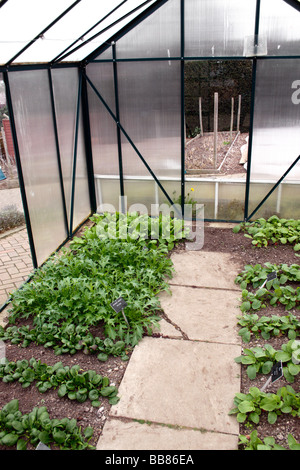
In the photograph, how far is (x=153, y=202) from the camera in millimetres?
6633

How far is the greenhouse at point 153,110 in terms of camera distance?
4.94 metres

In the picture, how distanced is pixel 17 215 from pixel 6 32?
402 cm

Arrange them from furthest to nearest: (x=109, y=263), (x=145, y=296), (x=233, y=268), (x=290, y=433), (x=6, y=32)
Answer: (x=233, y=268), (x=109, y=263), (x=145, y=296), (x=6, y=32), (x=290, y=433)

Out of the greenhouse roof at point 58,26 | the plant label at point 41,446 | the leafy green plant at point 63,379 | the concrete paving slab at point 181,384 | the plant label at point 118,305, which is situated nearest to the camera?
the plant label at point 41,446

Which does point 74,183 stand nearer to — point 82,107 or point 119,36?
point 82,107

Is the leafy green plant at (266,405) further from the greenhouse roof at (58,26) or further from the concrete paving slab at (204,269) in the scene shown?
the greenhouse roof at (58,26)

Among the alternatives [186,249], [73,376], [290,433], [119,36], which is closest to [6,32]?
[119,36]

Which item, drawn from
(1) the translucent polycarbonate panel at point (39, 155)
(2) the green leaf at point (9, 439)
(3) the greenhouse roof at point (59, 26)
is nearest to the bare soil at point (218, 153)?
(3) the greenhouse roof at point (59, 26)

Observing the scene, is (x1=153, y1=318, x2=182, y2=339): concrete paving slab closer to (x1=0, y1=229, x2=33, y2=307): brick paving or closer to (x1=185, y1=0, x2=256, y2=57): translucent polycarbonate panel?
(x1=0, y1=229, x2=33, y2=307): brick paving

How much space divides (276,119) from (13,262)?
4.17 meters

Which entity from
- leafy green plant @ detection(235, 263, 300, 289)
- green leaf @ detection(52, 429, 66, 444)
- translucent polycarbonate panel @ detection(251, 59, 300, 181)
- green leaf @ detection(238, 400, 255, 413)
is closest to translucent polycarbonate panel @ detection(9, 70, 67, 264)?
leafy green plant @ detection(235, 263, 300, 289)

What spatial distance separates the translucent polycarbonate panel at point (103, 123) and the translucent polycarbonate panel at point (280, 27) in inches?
86.4

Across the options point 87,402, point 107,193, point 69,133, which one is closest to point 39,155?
point 69,133

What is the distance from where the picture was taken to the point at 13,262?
572 cm
